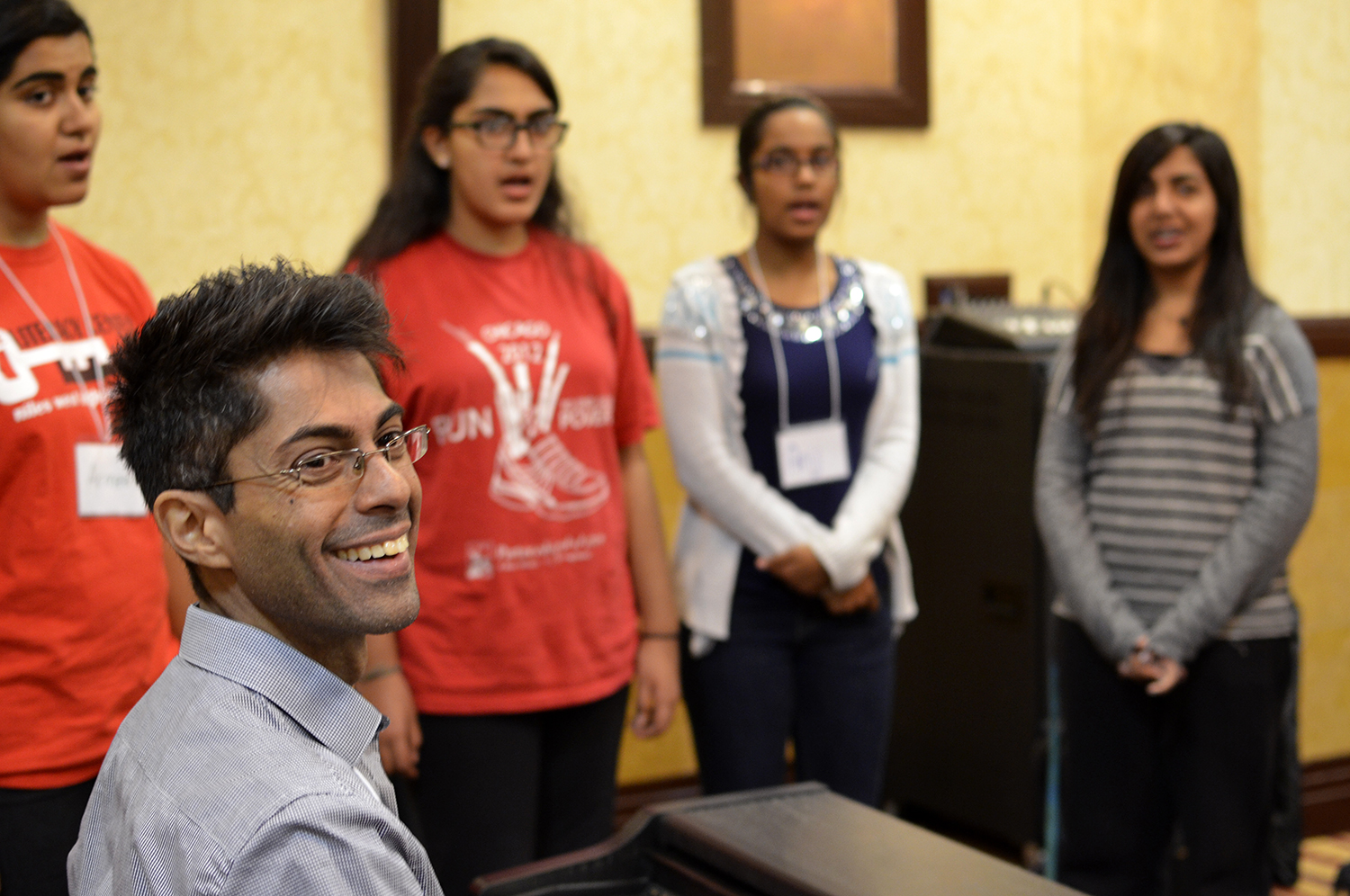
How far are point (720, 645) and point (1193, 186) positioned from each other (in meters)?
1.07

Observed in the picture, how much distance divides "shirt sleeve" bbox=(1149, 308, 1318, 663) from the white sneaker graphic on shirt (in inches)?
37.0

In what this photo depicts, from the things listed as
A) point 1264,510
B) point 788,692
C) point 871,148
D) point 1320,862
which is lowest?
point 1320,862

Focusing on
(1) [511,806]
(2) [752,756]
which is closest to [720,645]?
(2) [752,756]

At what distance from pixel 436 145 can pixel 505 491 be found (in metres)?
0.53

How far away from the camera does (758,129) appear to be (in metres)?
2.27

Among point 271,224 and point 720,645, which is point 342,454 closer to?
point 720,645

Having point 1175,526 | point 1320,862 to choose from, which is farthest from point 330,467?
point 1320,862

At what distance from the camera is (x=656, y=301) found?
321cm

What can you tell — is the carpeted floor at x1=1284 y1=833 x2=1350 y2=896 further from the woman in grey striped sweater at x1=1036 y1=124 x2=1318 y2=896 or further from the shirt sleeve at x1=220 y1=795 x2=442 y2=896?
the shirt sleeve at x1=220 y1=795 x2=442 y2=896

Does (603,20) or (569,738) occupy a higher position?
(603,20)

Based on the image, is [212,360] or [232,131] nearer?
[212,360]

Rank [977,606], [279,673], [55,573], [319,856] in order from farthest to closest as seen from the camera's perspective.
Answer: [977,606], [55,573], [279,673], [319,856]

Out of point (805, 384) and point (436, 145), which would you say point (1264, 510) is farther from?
point (436, 145)

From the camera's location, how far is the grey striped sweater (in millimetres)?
2094
